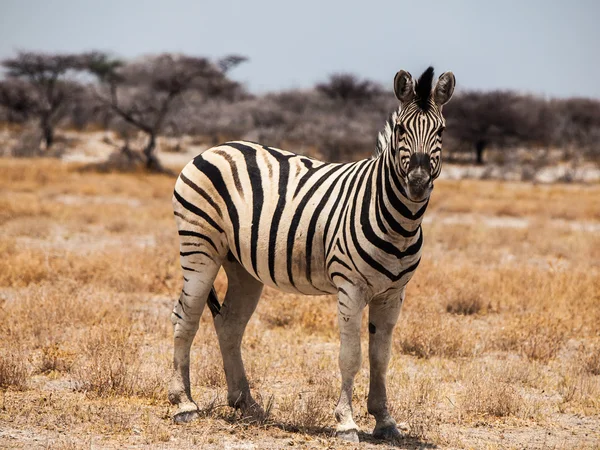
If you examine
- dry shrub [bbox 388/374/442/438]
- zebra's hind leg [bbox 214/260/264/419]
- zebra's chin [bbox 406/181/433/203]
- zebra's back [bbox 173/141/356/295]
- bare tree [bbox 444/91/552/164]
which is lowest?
dry shrub [bbox 388/374/442/438]

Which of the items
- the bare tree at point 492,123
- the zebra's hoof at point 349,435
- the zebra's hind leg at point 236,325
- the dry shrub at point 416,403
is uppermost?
the bare tree at point 492,123

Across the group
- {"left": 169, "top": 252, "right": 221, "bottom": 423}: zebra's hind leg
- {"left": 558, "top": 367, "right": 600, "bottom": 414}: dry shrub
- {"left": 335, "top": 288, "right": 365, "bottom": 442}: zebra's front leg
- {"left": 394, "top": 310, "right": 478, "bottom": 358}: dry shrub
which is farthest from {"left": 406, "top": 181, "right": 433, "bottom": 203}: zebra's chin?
{"left": 394, "top": 310, "right": 478, "bottom": 358}: dry shrub

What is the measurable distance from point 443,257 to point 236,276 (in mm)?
6962

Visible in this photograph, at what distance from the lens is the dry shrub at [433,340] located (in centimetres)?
712

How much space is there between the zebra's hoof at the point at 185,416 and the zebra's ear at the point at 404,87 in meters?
2.54

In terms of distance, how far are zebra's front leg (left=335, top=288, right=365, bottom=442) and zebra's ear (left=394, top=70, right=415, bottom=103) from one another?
4.02 ft

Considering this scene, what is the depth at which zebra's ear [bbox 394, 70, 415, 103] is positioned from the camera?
458cm

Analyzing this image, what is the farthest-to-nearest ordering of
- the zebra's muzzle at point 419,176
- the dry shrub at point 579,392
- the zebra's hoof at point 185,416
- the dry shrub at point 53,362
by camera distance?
1. the dry shrub at point 53,362
2. the dry shrub at point 579,392
3. the zebra's hoof at point 185,416
4. the zebra's muzzle at point 419,176

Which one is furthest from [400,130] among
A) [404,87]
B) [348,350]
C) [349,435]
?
[349,435]

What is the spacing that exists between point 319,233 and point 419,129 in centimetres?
100

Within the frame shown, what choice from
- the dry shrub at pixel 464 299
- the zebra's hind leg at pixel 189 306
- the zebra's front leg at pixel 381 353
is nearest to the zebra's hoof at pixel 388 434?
the zebra's front leg at pixel 381 353

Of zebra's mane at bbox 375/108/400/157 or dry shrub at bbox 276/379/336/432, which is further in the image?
dry shrub at bbox 276/379/336/432

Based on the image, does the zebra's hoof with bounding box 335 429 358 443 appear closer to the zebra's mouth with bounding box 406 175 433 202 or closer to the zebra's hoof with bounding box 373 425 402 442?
the zebra's hoof with bounding box 373 425 402 442

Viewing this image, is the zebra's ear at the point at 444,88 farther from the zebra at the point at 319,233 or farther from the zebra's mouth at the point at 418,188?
the zebra's mouth at the point at 418,188
